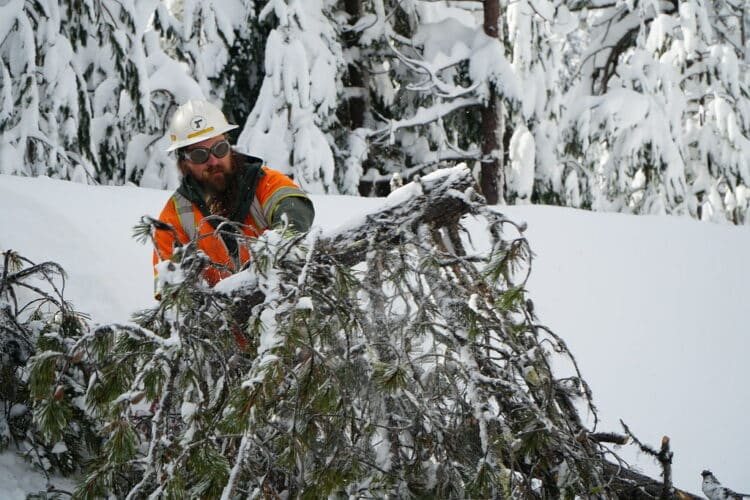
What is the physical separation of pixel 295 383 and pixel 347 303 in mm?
282

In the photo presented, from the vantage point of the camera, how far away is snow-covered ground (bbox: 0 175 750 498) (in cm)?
429

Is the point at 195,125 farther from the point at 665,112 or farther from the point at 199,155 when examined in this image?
the point at 665,112

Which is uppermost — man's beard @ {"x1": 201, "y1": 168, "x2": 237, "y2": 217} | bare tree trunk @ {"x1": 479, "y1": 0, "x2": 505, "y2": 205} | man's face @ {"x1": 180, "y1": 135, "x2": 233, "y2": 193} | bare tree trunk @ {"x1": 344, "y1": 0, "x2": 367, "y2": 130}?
bare tree trunk @ {"x1": 344, "y1": 0, "x2": 367, "y2": 130}

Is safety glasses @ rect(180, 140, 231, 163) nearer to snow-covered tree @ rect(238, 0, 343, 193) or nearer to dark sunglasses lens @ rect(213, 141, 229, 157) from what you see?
dark sunglasses lens @ rect(213, 141, 229, 157)

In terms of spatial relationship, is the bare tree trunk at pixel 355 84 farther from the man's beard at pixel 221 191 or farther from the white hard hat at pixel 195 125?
the man's beard at pixel 221 191

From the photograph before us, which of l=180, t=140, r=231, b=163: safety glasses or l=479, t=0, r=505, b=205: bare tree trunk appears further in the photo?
l=479, t=0, r=505, b=205: bare tree trunk

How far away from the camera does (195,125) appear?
11.0 ft

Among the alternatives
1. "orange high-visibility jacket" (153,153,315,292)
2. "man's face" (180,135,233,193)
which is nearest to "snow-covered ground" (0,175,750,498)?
"orange high-visibility jacket" (153,153,315,292)

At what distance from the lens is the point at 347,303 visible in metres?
2.10

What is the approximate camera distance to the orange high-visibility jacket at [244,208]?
9.97 feet

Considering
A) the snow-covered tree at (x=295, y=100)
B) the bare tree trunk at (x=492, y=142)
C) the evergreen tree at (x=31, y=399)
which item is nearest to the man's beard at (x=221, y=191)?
the evergreen tree at (x=31, y=399)

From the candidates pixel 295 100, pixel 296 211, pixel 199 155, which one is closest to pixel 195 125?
pixel 199 155

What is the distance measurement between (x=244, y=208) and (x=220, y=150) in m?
0.27

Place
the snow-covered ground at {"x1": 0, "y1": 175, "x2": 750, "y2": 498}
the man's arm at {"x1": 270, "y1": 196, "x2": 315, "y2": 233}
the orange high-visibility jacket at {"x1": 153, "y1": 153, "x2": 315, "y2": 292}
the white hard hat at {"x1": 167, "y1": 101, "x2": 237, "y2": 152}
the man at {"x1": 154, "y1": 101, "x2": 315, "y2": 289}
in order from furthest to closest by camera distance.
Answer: the snow-covered ground at {"x1": 0, "y1": 175, "x2": 750, "y2": 498} → the white hard hat at {"x1": 167, "y1": 101, "x2": 237, "y2": 152} → the man at {"x1": 154, "y1": 101, "x2": 315, "y2": 289} → the orange high-visibility jacket at {"x1": 153, "y1": 153, "x2": 315, "y2": 292} → the man's arm at {"x1": 270, "y1": 196, "x2": 315, "y2": 233}
